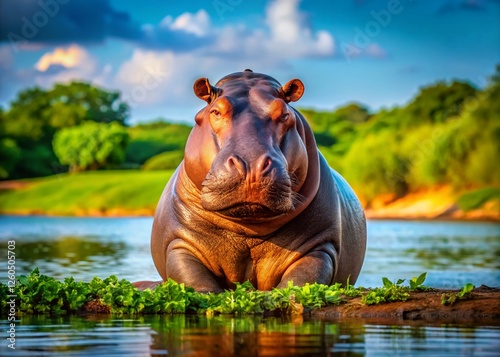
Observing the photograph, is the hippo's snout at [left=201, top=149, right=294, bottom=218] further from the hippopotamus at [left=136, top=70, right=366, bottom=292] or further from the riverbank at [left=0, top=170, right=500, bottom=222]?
the riverbank at [left=0, top=170, right=500, bottom=222]

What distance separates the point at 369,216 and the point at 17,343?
6986cm

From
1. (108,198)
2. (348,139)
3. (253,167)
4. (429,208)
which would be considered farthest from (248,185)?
(348,139)

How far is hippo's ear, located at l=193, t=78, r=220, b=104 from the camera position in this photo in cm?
919

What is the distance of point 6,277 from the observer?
12609 mm

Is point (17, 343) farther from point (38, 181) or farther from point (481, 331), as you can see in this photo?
point (38, 181)

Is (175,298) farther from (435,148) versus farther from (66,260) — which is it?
(435,148)

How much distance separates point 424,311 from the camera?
774cm

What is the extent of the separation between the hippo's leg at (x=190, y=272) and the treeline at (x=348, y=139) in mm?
56295

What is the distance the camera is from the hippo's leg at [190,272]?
919 centimetres

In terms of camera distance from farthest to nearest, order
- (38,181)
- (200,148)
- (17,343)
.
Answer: (38,181) → (200,148) → (17,343)

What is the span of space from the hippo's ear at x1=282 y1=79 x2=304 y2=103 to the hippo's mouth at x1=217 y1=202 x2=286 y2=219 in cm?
118

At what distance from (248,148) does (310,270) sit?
5.08ft

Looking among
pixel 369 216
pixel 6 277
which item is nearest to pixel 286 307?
pixel 6 277

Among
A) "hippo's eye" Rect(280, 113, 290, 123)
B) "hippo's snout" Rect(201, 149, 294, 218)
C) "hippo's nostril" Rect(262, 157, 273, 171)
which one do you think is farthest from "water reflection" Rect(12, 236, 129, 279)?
"hippo's nostril" Rect(262, 157, 273, 171)
